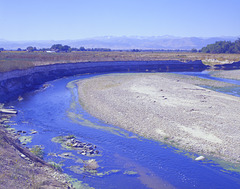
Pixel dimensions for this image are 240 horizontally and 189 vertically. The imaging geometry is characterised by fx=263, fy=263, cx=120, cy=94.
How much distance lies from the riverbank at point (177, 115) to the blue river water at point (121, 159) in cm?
109

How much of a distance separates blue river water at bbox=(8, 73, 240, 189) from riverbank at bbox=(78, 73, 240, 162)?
3.56 feet

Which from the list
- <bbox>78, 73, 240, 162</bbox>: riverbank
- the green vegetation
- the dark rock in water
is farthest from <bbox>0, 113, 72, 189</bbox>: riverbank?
the green vegetation

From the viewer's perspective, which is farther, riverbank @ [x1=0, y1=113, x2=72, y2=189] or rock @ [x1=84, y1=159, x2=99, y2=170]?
rock @ [x1=84, y1=159, x2=99, y2=170]

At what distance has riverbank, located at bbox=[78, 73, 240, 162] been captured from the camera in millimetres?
17531

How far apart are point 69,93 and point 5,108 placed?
1128 centimetres

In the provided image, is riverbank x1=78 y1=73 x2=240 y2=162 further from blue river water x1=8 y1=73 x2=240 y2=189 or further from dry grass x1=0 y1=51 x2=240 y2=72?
dry grass x1=0 y1=51 x2=240 y2=72

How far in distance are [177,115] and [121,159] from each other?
8.77 meters

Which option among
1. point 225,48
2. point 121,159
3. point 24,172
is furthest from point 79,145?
point 225,48

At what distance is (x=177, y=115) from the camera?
2289 centimetres

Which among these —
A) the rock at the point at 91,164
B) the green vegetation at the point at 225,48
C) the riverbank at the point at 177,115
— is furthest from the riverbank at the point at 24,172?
Result: the green vegetation at the point at 225,48

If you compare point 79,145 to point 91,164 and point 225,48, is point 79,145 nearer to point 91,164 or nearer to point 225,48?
point 91,164

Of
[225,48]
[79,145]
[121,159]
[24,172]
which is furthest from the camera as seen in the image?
[225,48]

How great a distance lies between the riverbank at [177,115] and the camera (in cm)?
1753

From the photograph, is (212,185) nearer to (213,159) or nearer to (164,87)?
(213,159)
